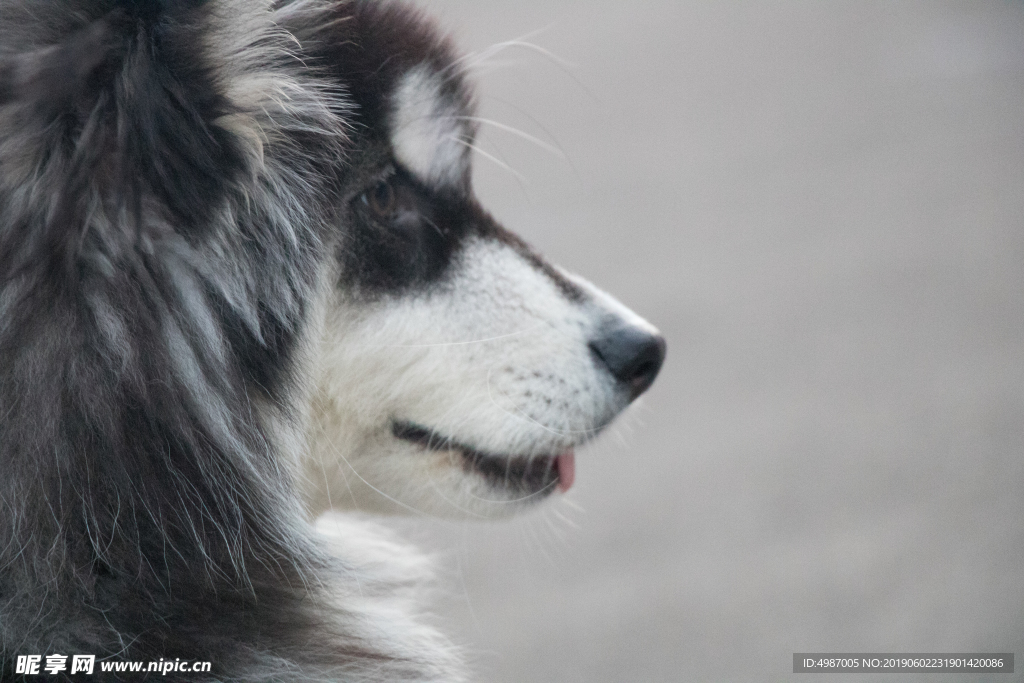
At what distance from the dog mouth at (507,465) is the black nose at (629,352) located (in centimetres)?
15

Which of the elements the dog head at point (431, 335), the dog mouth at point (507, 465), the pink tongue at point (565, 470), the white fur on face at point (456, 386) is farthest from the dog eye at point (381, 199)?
the pink tongue at point (565, 470)

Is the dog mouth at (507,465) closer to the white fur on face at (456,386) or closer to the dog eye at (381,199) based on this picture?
the white fur on face at (456,386)

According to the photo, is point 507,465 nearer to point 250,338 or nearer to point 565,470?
point 565,470

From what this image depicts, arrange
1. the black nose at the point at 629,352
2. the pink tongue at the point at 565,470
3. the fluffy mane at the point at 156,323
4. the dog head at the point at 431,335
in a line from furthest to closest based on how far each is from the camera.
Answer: the pink tongue at the point at 565,470 → the black nose at the point at 629,352 → the dog head at the point at 431,335 → the fluffy mane at the point at 156,323

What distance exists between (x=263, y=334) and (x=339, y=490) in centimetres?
30

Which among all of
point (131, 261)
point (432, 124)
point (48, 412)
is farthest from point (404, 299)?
point (48, 412)

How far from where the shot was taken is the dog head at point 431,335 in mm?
1410

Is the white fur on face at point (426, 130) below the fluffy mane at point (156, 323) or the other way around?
the other way around

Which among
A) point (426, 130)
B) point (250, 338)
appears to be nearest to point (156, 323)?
point (250, 338)

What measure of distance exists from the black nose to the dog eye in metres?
0.37

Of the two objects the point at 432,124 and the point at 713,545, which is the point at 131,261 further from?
the point at 713,545

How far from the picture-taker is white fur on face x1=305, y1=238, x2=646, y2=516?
1.41 meters

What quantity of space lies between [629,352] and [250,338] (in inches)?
22.4

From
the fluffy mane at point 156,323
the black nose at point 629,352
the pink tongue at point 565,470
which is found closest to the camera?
the fluffy mane at point 156,323
